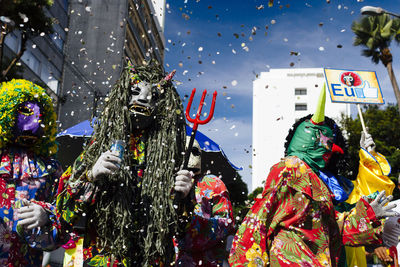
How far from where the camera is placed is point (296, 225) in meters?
2.64

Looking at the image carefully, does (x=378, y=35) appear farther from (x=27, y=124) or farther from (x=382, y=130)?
(x=27, y=124)

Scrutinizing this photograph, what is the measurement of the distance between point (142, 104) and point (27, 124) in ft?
3.35

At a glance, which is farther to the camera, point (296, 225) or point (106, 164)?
point (296, 225)

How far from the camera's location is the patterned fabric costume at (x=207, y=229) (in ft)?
8.52

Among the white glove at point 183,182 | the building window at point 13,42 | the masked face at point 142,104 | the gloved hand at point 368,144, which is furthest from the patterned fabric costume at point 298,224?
the building window at point 13,42

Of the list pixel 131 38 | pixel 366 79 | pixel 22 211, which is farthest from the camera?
pixel 131 38

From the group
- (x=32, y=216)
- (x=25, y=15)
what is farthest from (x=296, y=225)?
(x=25, y=15)

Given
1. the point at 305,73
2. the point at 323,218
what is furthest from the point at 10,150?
Result: the point at 305,73

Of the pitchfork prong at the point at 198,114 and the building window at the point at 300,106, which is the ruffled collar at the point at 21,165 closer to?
the pitchfork prong at the point at 198,114

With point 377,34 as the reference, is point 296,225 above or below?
below

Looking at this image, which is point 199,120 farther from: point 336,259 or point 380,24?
point 380,24

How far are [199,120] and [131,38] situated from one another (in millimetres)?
26712

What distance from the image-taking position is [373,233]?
9.05 ft

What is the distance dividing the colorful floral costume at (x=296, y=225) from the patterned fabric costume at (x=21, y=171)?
144cm
